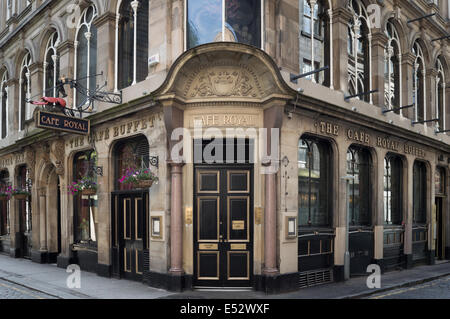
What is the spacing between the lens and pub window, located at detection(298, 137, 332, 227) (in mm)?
13062

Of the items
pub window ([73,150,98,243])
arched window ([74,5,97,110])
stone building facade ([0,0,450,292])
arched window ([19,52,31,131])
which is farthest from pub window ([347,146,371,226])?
arched window ([19,52,31,131])

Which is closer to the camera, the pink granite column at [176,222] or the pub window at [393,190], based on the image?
the pink granite column at [176,222]

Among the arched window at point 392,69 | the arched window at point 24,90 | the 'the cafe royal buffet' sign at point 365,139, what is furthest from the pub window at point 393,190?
the arched window at point 24,90

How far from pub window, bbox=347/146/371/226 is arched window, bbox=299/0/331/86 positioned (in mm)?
2855

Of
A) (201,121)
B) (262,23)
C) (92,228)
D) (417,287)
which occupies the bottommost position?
(417,287)

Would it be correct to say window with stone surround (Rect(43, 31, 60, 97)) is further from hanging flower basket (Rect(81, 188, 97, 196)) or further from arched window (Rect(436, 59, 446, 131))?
arched window (Rect(436, 59, 446, 131))

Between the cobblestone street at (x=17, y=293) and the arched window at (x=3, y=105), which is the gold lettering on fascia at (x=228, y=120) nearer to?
the cobblestone street at (x=17, y=293)

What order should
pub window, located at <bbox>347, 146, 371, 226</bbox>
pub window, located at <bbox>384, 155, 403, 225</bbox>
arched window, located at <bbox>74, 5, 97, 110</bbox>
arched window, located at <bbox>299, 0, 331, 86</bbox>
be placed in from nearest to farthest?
arched window, located at <bbox>299, 0, 331, 86</bbox> < pub window, located at <bbox>347, 146, 371, 226</bbox> < arched window, located at <bbox>74, 5, 97, 110</bbox> < pub window, located at <bbox>384, 155, 403, 225</bbox>

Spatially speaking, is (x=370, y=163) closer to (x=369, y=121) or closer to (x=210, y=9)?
(x=369, y=121)

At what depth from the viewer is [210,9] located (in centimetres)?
1191

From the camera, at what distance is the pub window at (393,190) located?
1697 cm

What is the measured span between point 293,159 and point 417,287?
18.8ft

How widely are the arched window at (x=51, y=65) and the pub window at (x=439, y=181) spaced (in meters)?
17.5
